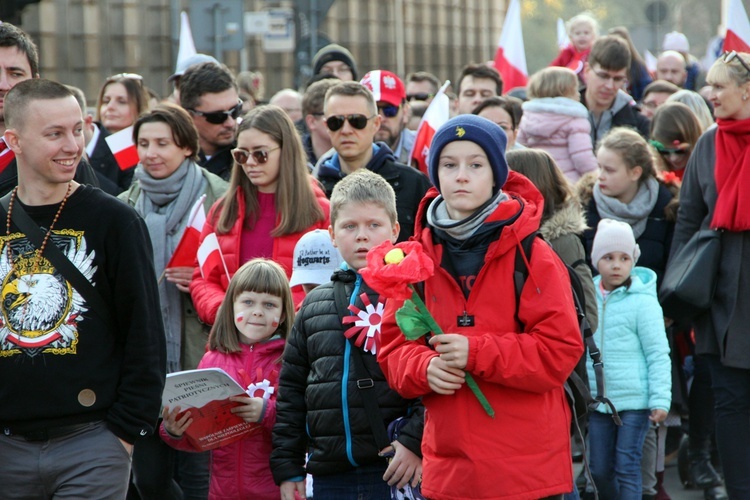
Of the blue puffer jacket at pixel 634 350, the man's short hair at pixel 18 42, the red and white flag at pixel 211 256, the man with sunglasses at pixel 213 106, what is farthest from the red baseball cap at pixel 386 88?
the man's short hair at pixel 18 42

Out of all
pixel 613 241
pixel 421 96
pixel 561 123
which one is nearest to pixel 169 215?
pixel 613 241

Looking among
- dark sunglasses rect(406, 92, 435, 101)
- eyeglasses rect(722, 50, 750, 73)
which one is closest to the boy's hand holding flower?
eyeglasses rect(722, 50, 750, 73)

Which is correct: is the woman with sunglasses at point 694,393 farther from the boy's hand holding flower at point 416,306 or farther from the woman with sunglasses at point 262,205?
the boy's hand holding flower at point 416,306

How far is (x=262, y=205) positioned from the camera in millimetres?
6504

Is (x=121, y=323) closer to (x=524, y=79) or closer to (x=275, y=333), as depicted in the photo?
(x=275, y=333)

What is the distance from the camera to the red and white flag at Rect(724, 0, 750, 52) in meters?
8.91

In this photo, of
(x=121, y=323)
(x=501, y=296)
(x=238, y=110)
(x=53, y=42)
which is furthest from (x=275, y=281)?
(x=53, y=42)

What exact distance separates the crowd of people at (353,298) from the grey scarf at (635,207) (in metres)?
0.03

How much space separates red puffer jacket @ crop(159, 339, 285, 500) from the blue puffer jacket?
1961 mm

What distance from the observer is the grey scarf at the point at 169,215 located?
21.8 feet

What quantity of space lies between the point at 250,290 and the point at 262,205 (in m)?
0.80

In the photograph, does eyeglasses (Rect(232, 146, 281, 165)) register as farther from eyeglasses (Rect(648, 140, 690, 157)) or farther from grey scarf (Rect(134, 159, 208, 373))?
eyeglasses (Rect(648, 140, 690, 157))

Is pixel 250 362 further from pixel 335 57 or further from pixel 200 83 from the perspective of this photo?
pixel 335 57

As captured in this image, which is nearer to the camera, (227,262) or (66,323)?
(66,323)
